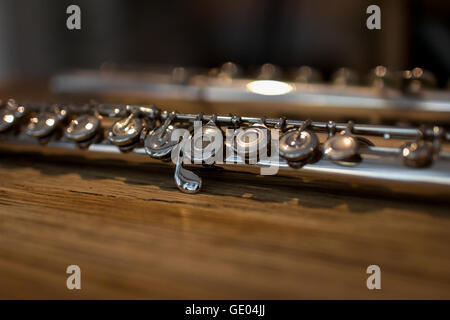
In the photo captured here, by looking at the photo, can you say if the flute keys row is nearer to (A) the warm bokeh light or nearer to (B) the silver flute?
(B) the silver flute

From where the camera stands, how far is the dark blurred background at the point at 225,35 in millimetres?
1011

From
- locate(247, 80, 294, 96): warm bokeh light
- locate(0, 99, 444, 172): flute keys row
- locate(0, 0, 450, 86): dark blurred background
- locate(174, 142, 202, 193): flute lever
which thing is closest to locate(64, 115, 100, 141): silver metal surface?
locate(0, 99, 444, 172): flute keys row

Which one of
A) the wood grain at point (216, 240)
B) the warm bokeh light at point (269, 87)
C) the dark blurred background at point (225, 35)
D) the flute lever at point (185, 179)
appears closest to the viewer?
the wood grain at point (216, 240)

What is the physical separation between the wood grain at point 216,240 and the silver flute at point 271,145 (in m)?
0.02

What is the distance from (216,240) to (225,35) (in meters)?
1.05

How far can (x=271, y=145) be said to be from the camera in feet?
1.28

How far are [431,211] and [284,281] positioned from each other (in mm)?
168

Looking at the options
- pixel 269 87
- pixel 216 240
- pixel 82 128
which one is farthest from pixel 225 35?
pixel 216 240

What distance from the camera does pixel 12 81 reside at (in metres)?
1.15

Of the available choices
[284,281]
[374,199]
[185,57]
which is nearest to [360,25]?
[185,57]

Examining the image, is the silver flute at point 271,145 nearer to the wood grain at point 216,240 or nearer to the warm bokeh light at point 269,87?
the wood grain at point 216,240

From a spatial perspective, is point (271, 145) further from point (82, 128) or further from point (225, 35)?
point (225, 35)

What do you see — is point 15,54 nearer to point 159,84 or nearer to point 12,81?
point 12,81

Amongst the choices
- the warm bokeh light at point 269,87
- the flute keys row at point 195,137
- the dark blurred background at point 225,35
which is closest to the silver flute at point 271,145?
the flute keys row at point 195,137
